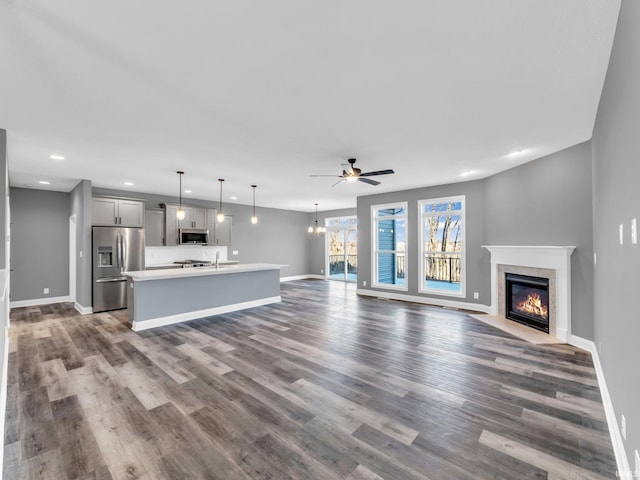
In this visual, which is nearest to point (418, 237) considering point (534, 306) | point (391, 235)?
point (391, 235)

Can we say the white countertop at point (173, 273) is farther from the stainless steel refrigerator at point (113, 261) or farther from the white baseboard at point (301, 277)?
the white baseboard at point (301, 277)

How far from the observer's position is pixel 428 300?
671 cm

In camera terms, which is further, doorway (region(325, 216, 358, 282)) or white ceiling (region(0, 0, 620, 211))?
doorway (region(325, 216, 358, 282))

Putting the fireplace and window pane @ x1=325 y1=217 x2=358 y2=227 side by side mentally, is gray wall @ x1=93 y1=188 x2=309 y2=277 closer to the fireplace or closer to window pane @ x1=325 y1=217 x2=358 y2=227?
window pane @ x1=325 y1=217 x2=358 y2=227

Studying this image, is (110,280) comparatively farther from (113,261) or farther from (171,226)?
(171,226)

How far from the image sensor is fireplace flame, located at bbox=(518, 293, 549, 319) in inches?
179

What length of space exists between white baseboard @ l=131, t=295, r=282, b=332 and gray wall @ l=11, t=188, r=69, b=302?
11.7ft

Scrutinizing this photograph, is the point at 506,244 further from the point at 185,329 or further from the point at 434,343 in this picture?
the point at 185,329

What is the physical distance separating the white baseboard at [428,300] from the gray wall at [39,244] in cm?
724

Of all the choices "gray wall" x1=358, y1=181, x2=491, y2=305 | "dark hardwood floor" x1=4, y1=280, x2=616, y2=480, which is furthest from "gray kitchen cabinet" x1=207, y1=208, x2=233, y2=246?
"dark hardwood floor" x1=4, y1=280, x2=616, y2=480

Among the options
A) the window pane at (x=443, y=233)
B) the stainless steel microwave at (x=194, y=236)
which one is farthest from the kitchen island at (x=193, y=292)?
the window pane at (x=443, y=233)

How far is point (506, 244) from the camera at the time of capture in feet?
17.3

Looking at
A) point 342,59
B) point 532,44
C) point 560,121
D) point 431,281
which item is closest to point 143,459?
point 342,59

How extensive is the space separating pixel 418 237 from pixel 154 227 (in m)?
6.41
